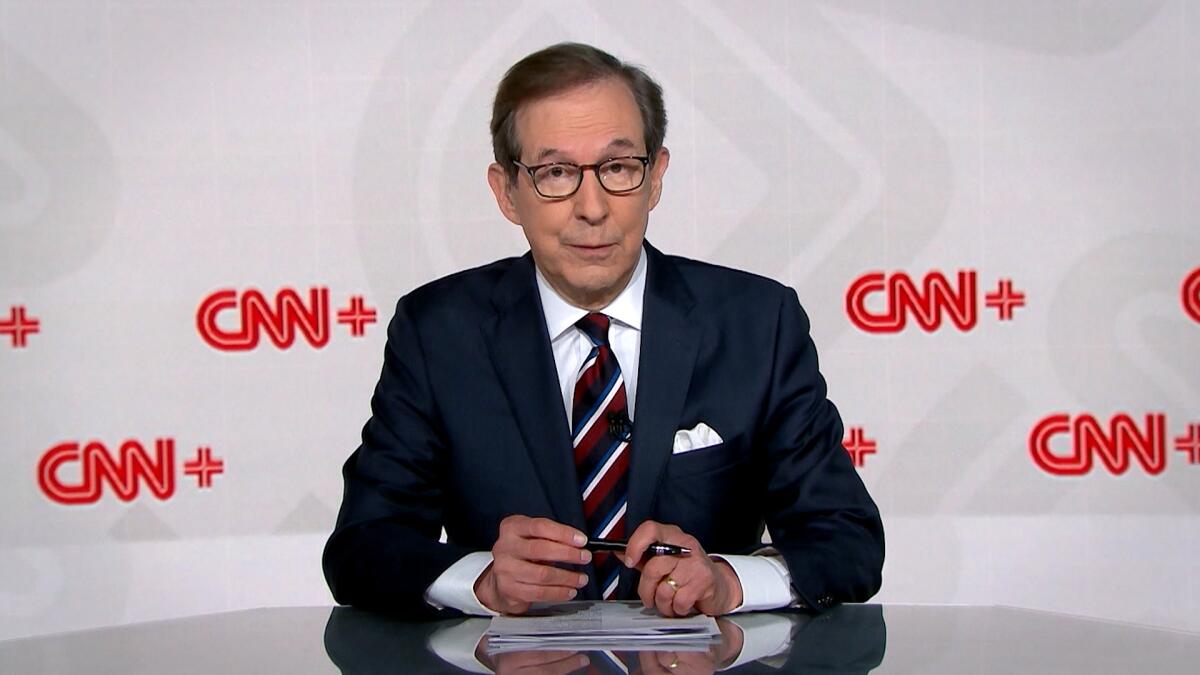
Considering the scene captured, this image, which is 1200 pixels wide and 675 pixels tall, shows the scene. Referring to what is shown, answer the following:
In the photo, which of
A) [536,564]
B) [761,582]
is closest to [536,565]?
[536,564]

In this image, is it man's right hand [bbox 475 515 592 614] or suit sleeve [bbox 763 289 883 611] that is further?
suit sleeve [bbox 763 289 883 611]

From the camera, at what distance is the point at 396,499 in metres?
2.26

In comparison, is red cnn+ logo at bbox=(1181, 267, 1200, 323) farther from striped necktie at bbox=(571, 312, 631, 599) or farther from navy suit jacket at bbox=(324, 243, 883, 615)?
striped necktie at bbox=(571, 312, 631, 599)

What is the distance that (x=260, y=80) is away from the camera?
149 inches

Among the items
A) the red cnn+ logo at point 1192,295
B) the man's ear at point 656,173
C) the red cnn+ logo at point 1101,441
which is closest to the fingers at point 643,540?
the man's ear at point 656,173

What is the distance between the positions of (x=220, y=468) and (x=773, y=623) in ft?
7.65

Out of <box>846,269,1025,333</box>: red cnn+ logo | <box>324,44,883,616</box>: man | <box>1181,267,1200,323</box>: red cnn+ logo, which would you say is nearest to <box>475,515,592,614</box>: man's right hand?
<box>324,44,883,616</box>: man

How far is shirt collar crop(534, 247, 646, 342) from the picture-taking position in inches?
93.4

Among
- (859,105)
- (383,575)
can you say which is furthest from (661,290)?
(859,105)

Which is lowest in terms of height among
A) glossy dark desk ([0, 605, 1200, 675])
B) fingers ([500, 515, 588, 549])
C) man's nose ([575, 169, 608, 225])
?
glossy dark desk ([0, 605, 1200, 675])

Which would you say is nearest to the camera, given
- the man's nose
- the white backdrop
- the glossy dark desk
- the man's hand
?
the glossy dark desk

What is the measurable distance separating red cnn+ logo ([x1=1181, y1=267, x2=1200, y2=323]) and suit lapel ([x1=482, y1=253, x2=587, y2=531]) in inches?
85.0

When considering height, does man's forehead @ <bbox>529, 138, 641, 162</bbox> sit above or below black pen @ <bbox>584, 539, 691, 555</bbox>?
above

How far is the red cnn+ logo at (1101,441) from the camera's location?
151 inches
